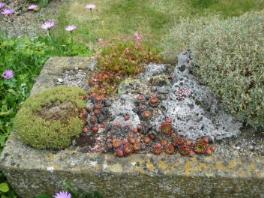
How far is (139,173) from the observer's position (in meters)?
3.81

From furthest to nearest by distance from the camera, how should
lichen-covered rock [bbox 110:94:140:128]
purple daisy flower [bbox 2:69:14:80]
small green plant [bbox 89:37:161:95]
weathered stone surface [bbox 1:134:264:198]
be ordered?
purple daisy flower [bbox 2:69:14:80], small green plant [bbox 89:37:161:95], lichen-covered rock [bbox 110:94:140:128], weathered stone surface [bbox 1:134:264:198]

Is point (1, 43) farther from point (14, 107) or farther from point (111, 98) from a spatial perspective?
point (111, 98)

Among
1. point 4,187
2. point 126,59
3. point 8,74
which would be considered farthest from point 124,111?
point 8,74

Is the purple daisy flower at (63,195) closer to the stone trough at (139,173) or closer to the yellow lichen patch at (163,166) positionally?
the stone trough at (139,173)

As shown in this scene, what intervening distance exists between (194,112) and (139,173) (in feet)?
2.34

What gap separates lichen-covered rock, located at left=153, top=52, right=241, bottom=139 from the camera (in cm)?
401

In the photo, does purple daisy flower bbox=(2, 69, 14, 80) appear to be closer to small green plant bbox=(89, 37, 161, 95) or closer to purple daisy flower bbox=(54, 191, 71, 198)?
small green plant bbox=(89, 37, 161, 95)

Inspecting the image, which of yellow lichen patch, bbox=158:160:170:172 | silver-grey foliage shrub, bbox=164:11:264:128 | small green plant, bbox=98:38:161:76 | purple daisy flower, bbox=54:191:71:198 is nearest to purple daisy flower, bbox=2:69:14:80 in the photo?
small green plant, bbox=98:38:161:76

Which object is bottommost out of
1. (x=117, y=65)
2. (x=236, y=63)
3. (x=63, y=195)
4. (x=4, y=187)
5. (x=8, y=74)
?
(x=4, y=187)

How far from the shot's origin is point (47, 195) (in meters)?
4.08

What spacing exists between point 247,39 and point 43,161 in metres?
1.96

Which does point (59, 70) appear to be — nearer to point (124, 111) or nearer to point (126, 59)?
point (126, 59)

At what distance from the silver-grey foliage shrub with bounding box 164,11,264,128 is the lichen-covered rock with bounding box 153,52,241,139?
0.08 metres

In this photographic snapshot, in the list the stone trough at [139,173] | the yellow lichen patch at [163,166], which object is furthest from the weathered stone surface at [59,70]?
the yellow lichen patch at [163,166]
